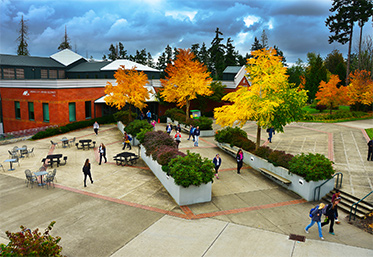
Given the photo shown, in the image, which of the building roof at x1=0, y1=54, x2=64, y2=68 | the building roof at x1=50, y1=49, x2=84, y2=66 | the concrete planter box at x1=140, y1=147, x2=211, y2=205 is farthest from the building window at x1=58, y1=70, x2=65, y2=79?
the concrete planter box at x1=140, y1=147, x2=211, y2=205

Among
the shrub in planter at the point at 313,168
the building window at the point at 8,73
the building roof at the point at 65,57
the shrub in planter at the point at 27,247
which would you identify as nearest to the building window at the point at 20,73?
the building window at the point at 8,73

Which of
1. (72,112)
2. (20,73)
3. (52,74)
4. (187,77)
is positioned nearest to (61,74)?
(52,74)

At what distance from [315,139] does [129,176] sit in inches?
705

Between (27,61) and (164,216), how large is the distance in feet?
147

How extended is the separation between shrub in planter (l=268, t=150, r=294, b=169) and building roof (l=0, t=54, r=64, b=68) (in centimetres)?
4281

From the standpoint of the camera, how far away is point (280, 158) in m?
15.6

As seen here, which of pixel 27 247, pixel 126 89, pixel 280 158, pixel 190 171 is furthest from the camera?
pixel 126 89

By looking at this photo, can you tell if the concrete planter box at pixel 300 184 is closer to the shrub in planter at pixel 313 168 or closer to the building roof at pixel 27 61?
the shrub in planter at pixel 313 168

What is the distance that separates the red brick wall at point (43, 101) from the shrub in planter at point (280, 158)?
2538 cm

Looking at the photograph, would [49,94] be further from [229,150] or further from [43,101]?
[229,150]

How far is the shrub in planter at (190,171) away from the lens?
1208 cm

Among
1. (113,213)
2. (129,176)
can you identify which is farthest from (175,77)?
(113,213)

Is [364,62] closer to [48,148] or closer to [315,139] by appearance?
[315,139]

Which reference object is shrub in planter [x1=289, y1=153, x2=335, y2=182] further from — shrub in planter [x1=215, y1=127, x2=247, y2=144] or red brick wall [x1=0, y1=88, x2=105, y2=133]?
red brick wall [x1=0, y1=88, x2=105, y2=133]
